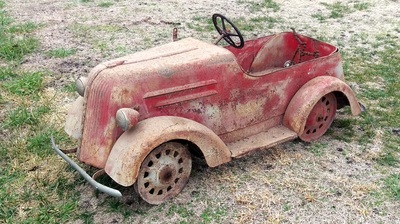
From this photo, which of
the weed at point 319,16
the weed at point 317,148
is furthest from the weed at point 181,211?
the weed at point 319,16

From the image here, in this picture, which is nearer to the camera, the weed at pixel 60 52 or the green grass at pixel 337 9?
the weed at pixel 60 52

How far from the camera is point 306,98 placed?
4.42m

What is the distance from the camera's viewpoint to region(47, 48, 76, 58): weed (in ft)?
22.2

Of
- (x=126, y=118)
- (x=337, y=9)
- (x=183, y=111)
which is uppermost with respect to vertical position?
(x=126, y=118)

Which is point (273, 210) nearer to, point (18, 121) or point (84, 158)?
point (84, 158)

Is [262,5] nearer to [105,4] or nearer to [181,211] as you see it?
[105,4]

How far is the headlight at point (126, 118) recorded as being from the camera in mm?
3398

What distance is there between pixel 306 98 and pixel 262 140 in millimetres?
601

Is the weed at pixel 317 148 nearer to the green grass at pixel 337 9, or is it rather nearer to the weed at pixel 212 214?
the weed at pixel 212 214

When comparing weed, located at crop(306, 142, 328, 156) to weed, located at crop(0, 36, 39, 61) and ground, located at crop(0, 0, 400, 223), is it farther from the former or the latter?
weed, located at crop(0, 36, 39, 61)

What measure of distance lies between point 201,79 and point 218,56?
27 cm

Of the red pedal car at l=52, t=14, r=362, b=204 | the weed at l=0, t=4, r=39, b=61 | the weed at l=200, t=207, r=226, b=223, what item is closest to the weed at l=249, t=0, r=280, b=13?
the weed at l=0, t=4, r=39, b=61

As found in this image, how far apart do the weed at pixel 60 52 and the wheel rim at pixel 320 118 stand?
3847 millimetres

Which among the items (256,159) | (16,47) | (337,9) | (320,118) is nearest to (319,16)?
(337,9)
